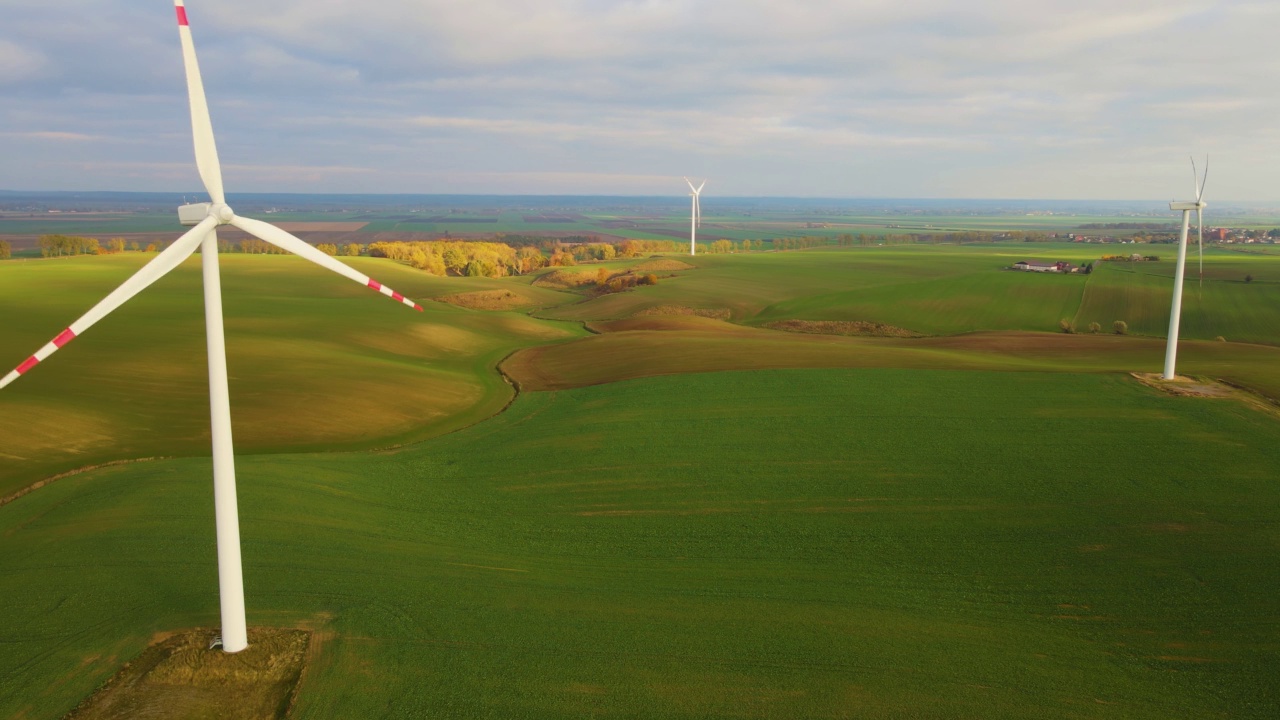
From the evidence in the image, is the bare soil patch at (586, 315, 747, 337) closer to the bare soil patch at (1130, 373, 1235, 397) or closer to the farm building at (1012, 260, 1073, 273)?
the bare soil patch at (1130, 373, 1235, 397)

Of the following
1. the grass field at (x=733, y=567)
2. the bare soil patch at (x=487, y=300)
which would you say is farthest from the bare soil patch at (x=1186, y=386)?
the bare soil patch at (x=487, y=300)

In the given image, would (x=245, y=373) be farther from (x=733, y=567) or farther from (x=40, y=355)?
(x=40, y=355)

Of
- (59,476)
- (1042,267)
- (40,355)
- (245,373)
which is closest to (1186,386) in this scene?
(40,355)

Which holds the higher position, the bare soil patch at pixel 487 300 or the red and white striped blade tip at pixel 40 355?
the red and white striped blade tip at pixel 40 355

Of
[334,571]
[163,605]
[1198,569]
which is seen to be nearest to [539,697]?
[334,571]

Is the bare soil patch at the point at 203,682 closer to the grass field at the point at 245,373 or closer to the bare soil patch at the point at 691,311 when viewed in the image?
the grass field at the point at 245,373

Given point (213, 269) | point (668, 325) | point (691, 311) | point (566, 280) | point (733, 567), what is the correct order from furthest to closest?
point (566, 280) → point (691, 311) → point (668, 325) → point (733, 567) → point (213, 269)
